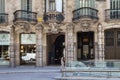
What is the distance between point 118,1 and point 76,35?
4.89 meters

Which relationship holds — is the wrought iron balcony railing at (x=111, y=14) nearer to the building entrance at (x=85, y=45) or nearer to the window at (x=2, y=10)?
the building entrance at (x=85, y=45)

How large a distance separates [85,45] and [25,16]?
6443 mm

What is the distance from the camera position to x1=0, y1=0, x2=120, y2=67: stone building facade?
29.7 meters

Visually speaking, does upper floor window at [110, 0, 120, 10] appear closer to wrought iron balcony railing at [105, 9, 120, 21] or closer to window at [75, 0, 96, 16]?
wrought iron balcony railing at [105, 9, 120, 21]

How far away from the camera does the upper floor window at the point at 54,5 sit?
101 feet

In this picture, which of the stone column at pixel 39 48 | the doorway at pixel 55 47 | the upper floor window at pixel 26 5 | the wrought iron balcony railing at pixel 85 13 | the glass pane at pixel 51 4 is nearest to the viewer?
the wrought iron balcony railing at pixel 85 13

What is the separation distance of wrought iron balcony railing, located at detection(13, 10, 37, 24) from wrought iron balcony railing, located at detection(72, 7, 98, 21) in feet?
12.5

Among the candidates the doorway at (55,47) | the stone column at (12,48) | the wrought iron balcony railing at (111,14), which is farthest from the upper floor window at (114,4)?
the stone column at (12,48)

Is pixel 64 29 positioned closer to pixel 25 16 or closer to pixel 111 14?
pixel 25 16

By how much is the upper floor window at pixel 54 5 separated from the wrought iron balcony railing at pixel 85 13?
5.82 ft

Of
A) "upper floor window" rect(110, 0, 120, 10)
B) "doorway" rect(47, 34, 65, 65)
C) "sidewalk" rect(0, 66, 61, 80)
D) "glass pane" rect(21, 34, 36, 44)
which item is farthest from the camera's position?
"doorway" rect(47, 34, 65, 65)

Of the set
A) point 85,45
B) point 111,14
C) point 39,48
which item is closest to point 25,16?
point 39,48

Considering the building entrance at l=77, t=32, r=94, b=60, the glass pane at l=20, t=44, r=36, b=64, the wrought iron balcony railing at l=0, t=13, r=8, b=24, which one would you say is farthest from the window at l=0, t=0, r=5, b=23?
the building entrance at l=77, t=32, r=94, b=60

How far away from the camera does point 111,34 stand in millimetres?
30594
